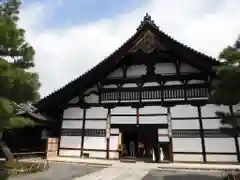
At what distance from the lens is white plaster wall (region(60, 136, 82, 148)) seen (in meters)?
15.0

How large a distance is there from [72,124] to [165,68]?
7.20 metres

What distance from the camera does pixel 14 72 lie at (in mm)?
7832

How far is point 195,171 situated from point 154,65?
23.6 ft

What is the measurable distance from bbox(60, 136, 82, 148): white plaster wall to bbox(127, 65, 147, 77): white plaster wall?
17.7ft

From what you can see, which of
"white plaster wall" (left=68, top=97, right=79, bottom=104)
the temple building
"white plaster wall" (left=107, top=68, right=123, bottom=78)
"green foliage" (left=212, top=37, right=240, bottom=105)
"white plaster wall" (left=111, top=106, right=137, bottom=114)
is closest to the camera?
"green foliage" (left=212, top=37, right=240, bottom=105)

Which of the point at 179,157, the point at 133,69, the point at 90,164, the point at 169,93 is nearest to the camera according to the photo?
the point at 90,164

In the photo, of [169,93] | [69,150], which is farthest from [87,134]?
[169,93]

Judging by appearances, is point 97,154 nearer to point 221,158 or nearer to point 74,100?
point 74,100

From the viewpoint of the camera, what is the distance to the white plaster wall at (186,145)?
515 inches

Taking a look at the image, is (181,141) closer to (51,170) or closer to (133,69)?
(133,69)

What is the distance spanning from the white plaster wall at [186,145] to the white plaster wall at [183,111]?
55.3 inches

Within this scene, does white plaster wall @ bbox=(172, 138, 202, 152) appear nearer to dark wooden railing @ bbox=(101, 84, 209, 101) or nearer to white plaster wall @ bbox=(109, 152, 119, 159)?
dark wooden railing @ bbox=(101, 84, 209, 101)

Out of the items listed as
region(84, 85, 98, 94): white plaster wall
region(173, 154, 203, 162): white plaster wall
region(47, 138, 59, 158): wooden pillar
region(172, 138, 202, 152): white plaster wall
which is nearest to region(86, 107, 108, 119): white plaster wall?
region(84, 85, 98, 94): white plaster wall

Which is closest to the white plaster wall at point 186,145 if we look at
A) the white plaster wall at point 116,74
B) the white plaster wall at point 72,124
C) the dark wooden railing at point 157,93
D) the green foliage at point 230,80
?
the dark wooden railing at point 157,93
